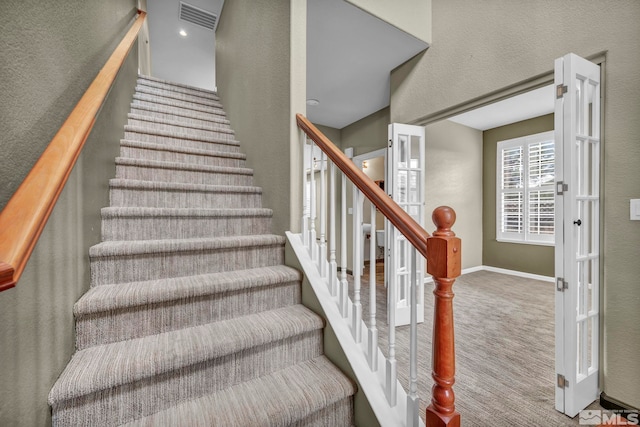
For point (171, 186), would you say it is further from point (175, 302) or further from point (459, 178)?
point (459, 178)

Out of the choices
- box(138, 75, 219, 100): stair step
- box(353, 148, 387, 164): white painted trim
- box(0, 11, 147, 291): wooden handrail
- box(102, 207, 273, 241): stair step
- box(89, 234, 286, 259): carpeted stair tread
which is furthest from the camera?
box(353, 148, 387, 164): white painted trim

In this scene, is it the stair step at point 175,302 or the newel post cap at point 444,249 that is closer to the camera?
the newel post cap at point 444,249

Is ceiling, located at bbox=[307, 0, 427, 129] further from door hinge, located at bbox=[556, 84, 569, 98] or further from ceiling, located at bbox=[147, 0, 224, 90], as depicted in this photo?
ceiling, located at bbox=[147, 0, 224, 90]

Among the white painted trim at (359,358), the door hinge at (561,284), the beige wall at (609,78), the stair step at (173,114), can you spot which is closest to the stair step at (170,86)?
the stair step at (173,114)

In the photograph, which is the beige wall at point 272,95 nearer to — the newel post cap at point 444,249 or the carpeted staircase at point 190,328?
the carpeted staircase at point 190,328

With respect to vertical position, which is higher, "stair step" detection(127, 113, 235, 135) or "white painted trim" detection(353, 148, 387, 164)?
"white painted trim" detection(353, 148, 387, 164)

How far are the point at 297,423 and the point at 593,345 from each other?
6.20 feet

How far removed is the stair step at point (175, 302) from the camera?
109cm

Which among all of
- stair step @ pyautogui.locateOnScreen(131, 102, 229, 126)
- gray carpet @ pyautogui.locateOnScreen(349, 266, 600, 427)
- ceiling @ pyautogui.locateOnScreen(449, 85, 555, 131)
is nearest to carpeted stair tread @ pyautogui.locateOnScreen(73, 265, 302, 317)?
gray carpet @ pyautogui.locateOnScreen(349, 266, 600, 427)

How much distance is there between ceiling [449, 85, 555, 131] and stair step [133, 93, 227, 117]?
3.36 m

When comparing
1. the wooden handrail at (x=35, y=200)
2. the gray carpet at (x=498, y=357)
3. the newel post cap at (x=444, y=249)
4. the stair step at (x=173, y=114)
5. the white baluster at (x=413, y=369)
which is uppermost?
the stair step at (x=173, y=114)

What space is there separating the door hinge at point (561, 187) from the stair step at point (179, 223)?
1.80 meters

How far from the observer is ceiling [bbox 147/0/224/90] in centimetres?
414

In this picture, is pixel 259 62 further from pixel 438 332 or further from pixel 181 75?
pixel 181 75
